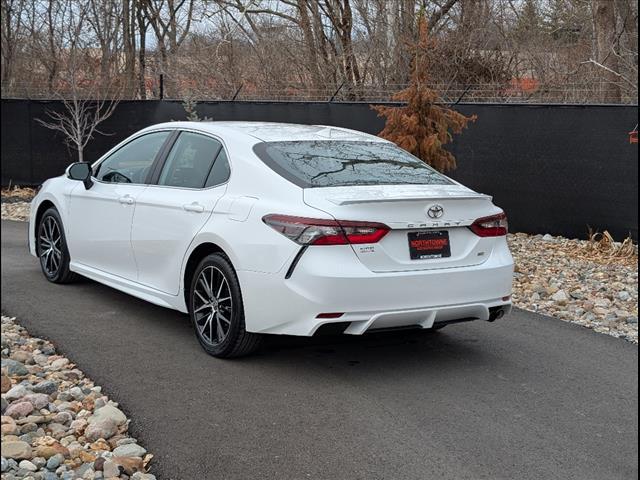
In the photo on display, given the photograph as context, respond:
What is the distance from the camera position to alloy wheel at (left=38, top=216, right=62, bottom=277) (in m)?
7.46

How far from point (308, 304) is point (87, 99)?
1183cm

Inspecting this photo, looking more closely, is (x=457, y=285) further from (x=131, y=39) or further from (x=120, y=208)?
(x=131, y=39)

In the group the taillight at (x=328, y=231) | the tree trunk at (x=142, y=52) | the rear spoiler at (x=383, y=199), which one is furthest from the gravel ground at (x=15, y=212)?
the tree trunk at (x=142, y=52)

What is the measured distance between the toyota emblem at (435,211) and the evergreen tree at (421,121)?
4826 millimetres

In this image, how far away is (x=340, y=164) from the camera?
5668mm

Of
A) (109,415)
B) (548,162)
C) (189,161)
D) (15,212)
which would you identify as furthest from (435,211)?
(548,162)

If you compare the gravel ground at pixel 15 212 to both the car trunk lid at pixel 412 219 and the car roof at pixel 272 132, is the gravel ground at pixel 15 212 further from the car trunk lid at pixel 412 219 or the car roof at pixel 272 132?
the car trunk lid at pixel 412 219

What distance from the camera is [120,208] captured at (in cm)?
650

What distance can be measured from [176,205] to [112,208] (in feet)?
3.12

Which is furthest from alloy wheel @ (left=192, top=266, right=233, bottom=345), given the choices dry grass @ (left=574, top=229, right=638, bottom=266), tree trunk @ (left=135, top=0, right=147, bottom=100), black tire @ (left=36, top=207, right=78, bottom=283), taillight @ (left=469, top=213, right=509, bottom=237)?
tree trunk @ (left=135, top=0, right=147, bottom=100)

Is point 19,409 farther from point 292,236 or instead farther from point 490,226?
point 490,226

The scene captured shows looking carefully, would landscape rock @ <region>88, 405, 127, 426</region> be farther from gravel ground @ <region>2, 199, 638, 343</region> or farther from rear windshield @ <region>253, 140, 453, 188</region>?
gravel ground @ <region>2, 199, 638, 343</region>

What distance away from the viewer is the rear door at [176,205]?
5.72 metres

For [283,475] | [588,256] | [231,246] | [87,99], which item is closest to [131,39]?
[87,99]
